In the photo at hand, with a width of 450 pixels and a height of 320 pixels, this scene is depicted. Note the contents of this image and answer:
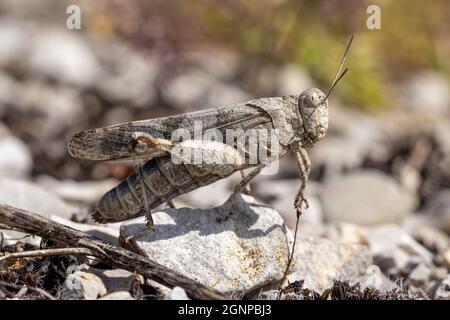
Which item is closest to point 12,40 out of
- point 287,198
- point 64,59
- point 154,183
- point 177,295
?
point 64,59

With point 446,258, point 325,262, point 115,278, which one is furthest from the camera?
point 446,258

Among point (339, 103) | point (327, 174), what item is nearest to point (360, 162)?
point (327, 174)

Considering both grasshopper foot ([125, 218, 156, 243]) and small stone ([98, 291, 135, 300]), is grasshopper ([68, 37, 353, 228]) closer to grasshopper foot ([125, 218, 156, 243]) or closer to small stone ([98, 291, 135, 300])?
grasshopper foot ([125, 218, 156, 243])

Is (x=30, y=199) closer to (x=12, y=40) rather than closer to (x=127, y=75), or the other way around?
(x=127, y=75)

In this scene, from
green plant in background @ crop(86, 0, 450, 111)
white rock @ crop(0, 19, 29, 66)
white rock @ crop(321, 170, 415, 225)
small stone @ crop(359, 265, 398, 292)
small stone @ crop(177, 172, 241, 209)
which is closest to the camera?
small stone @ crop(359, 265, 398, 292)

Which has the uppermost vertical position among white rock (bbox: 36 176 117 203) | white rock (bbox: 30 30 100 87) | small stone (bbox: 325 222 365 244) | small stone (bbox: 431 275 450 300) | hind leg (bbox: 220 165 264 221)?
white rock (bbox: 30 30 100 87)

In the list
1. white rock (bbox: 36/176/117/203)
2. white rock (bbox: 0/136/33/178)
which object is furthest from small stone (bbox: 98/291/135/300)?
white rock (bbox: 0/136/33/178)
